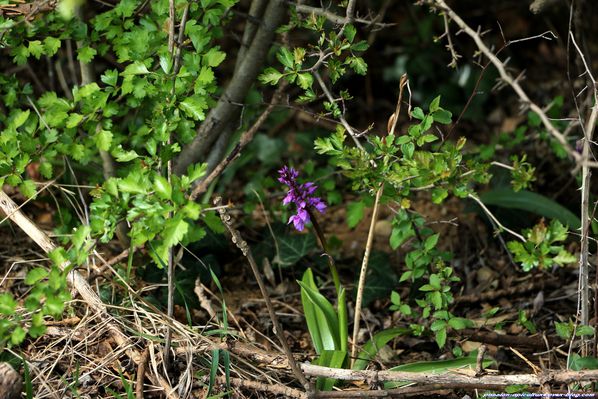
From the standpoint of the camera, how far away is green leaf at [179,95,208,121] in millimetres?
2150

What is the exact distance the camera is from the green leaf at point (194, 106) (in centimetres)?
215

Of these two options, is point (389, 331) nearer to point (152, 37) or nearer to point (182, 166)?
point (182, 166)

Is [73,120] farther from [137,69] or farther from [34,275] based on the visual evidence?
[34,275]

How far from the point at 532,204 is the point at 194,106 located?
1.45 m

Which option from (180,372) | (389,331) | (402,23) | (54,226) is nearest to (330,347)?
(389,331)

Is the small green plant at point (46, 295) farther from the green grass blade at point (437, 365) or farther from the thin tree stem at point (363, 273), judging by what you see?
the green grass blade at point (437, 365)

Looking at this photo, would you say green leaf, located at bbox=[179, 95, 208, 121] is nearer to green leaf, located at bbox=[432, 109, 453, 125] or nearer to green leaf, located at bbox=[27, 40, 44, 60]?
green leaf, located at bbox=[27, 40, 44, 60]

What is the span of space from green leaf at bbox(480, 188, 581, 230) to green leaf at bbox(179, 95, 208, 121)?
1.34m

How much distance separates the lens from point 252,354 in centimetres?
227

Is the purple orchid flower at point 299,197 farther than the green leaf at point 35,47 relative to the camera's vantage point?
No

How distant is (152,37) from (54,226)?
3.34 feet

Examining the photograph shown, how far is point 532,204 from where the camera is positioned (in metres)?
2.95

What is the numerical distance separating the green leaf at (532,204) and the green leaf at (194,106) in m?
1.34

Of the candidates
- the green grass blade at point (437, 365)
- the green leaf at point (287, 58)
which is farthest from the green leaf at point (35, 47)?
the green grass blade at point (437, 365)
